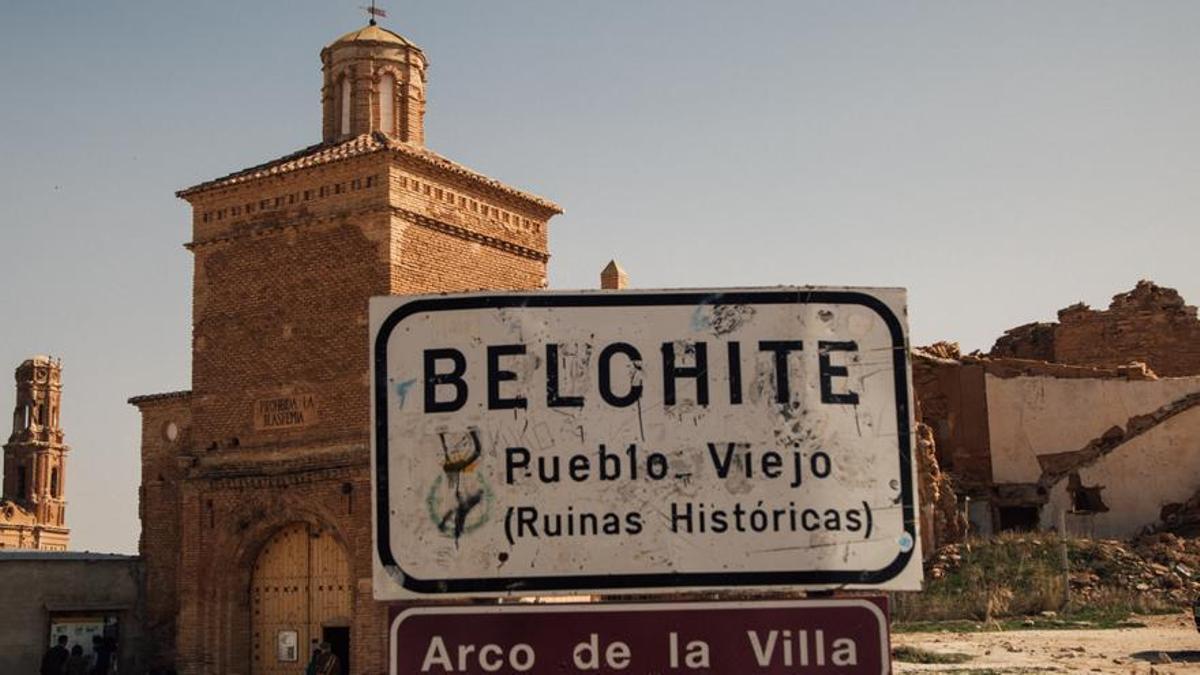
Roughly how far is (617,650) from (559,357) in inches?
24.0

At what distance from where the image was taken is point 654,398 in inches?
107

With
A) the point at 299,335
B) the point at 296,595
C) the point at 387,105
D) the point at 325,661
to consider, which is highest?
the point at 387,105

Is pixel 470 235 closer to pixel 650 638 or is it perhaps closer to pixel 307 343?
pixel 307 343

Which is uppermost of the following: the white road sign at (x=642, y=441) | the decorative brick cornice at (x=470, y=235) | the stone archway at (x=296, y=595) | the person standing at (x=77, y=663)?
the decorative brick cornice at (x=470, y=235)

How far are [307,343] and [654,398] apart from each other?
1975 centimetres

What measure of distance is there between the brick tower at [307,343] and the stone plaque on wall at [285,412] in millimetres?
31

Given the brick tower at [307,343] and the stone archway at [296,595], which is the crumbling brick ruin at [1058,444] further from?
the stone archway at [296,595]

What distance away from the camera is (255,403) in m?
22.4

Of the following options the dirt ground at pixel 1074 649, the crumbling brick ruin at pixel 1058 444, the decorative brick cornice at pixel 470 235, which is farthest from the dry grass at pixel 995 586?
the decorative brick cornice at pixel 470 235

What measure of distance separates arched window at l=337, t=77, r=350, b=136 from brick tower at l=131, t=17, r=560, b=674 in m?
0.03

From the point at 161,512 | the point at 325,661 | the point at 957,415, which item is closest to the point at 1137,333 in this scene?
the point at 957,415

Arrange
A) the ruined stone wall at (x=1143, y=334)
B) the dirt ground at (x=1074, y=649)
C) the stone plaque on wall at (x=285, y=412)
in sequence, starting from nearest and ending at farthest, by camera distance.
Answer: the dirt ground at (x=1074, y=649), the stone plaque on wall at (x=285, y=412), the ruined stone wall at (x=1143, y=334)

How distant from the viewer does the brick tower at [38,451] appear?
73.7 meters

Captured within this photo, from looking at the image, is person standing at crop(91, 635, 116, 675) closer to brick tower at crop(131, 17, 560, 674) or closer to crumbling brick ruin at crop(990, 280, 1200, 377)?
brick tower at crop(131, 17, 560, 674)
